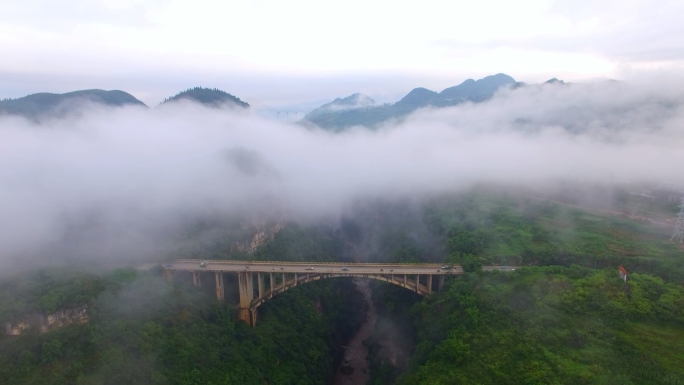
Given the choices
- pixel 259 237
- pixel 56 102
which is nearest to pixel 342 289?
pixel 259 237

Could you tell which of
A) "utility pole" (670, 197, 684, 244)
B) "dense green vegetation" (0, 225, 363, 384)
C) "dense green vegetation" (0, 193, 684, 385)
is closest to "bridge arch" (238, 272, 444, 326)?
"dense green vegetation" (0, 193, 684, 385)

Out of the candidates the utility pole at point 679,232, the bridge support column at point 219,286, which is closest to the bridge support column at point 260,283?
the bridge support column at point 219,286

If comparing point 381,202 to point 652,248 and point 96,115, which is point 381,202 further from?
point 96,115

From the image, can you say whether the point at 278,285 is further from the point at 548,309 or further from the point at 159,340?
the point at 548,309

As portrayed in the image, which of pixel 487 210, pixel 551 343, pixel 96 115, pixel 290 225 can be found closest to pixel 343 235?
pixel 290 225

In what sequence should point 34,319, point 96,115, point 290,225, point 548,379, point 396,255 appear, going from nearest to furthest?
point 548,379, point 34,319, point 396,255, point 290,225, point 96,115
